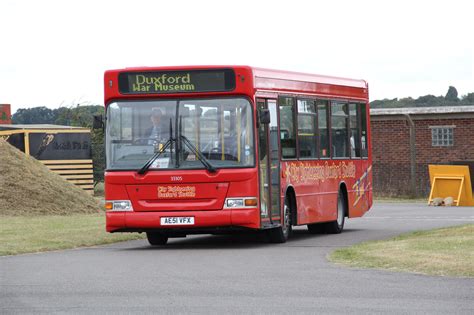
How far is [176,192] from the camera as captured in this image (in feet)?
70.3

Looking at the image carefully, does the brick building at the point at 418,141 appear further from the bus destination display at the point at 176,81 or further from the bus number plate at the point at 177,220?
the bus number plate at the point at 177,220

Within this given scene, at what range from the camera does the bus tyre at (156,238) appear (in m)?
23.2

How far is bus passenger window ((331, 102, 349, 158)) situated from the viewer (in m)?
25.9

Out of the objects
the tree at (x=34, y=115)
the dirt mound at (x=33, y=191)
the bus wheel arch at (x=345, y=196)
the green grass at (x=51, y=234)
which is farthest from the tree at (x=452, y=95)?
the bus wheel arch at (x=345, y=196)

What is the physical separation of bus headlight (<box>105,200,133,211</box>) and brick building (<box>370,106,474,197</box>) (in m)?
32.5

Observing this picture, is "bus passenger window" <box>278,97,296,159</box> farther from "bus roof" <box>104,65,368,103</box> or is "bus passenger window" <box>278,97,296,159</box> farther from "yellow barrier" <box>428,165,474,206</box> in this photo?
"yellow barrier" <box>428,165,474,206</box>

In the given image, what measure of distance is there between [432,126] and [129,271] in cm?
3847

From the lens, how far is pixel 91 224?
29797 millimetres

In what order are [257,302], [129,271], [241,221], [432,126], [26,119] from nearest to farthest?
[257,302] < [129,271] < [241,221] < [432,126] < [26,119]

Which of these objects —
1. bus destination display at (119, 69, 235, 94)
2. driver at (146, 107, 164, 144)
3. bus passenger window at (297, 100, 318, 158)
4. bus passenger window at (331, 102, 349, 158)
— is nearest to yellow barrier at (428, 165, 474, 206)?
bus passenger window at (331, 102, 349, 158)

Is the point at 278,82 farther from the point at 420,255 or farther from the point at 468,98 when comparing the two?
the point at 468,98

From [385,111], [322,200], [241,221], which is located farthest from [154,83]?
[385,111]

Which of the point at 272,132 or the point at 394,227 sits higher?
the point at 272,132

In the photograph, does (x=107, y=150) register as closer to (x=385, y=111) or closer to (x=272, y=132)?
(x=272, y=132)
